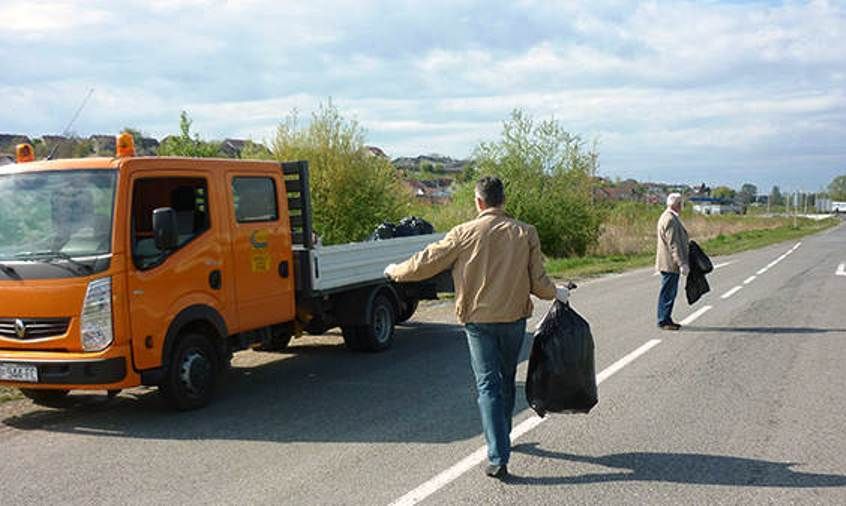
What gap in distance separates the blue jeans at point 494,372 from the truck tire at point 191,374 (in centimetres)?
315

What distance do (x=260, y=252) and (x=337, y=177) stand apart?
15706 millimetres

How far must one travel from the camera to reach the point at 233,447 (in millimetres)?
6098

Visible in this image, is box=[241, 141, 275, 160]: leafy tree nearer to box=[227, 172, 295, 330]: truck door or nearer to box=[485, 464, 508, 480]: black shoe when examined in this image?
box=[227, 172, 295, 330]: truck door

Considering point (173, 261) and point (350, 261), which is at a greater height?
point (173, 261)

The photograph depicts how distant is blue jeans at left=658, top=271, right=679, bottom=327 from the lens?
37.2 ft

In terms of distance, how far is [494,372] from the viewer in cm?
518

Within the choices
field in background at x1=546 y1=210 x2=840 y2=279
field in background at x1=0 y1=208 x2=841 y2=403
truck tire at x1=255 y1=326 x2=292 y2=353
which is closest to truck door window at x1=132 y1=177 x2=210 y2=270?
truck tire at x1=255 y1=326 x2=292 y2=353

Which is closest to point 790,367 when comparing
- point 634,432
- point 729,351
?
point 729,351

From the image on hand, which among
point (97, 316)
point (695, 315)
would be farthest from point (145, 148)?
point (695, 315)

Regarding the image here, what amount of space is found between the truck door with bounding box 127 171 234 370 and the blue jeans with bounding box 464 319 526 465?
3.04 m

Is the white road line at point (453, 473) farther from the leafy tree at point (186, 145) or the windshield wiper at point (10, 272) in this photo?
the leafy tree at point (186, 145)

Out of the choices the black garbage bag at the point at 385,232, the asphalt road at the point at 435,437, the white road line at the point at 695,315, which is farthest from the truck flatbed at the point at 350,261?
the white road line at the point at 695,315

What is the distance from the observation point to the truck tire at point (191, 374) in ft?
23.2

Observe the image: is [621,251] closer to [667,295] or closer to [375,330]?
[667,295]
